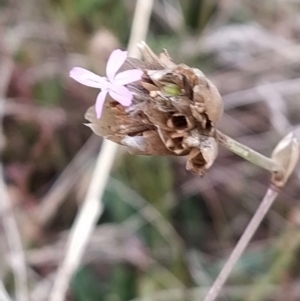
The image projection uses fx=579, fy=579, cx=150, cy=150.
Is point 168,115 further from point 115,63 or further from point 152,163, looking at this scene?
point 152,163

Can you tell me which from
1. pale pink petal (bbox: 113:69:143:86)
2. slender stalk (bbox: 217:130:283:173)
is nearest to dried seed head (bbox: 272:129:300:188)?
slender stalk (bbox: 217:130:283:173)

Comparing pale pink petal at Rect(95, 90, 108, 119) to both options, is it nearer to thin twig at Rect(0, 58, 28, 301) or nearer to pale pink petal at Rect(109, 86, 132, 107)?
pale pink petal at Rect(109, 86, 132, 107)

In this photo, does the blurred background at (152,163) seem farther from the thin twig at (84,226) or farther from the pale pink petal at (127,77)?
the pale pink petal at (127,77)

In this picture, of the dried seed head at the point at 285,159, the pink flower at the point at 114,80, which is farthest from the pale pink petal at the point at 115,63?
the dried seed head at the point at 285,159

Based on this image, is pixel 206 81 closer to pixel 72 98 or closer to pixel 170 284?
pixel 170 284

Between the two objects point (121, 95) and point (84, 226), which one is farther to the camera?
point (84, 226)

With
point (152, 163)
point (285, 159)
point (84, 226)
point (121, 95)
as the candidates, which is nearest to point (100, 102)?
point (121, 95)

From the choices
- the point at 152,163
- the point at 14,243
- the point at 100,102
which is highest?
the point at 152,163
